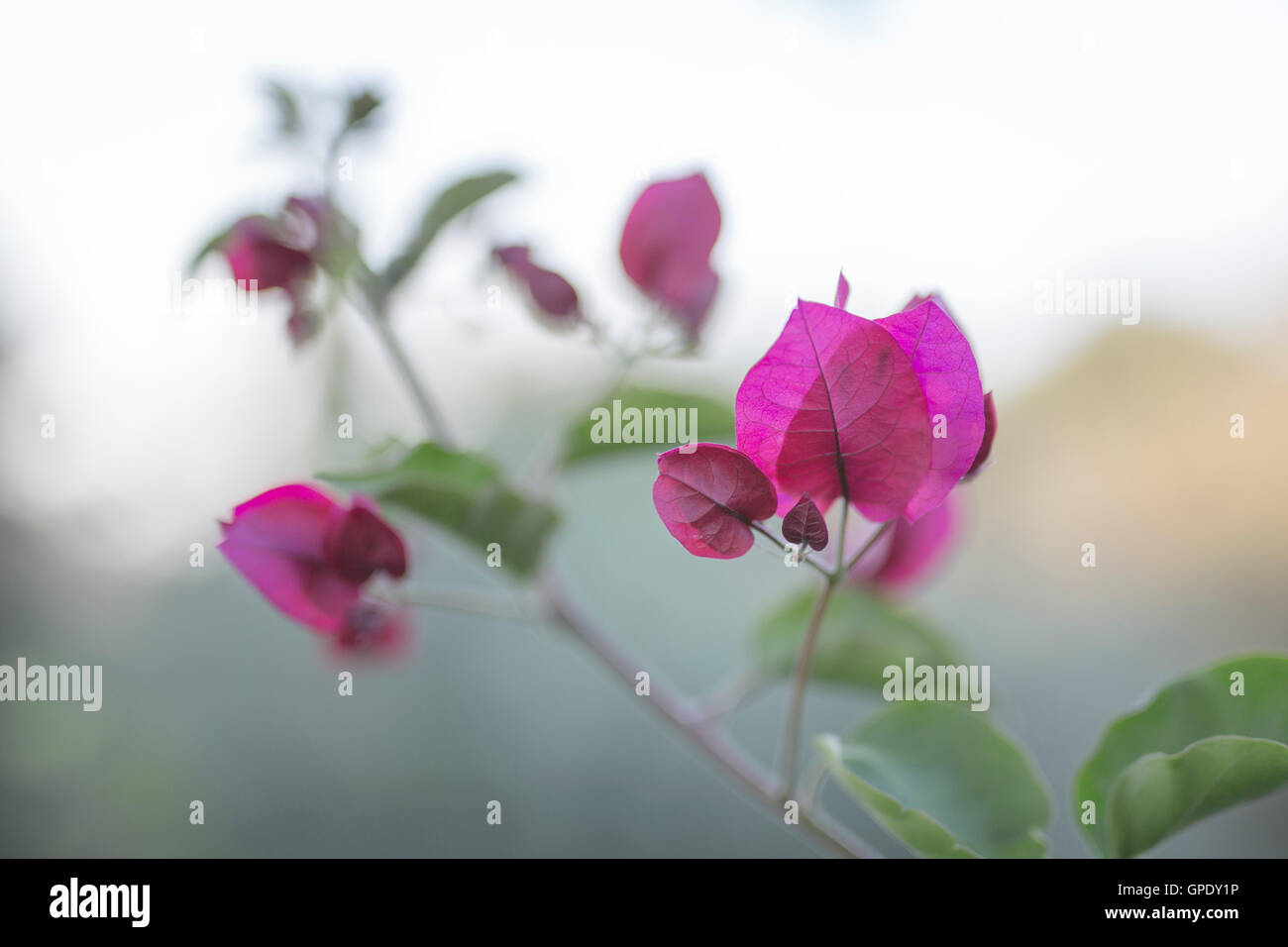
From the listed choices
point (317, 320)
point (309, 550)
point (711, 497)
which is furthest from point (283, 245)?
point (711, 497)

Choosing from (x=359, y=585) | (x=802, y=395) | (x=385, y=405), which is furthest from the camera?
(x=385, y=405)

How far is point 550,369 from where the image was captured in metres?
1.86

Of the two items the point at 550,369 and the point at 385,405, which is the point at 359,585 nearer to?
the point at 385,405

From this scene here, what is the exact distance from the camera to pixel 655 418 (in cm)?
44

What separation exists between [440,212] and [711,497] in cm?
21

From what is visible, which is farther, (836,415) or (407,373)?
(407,373)

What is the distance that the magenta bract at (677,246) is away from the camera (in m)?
0.43

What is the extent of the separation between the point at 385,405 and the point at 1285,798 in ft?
6.11

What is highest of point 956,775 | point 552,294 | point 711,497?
point 552,294

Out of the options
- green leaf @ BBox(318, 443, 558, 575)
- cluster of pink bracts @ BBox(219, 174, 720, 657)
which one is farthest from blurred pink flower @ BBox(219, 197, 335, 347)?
green leaf @ BBox(318, 443, 558, 575)

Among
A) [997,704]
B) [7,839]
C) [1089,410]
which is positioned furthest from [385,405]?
[1089,410]

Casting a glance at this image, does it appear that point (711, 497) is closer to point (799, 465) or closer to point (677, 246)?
point (799, 465)

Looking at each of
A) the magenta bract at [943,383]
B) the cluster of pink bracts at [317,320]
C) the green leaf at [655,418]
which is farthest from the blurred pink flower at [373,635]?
the magenta bract at [943,383]

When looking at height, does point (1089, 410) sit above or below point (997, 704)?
above
